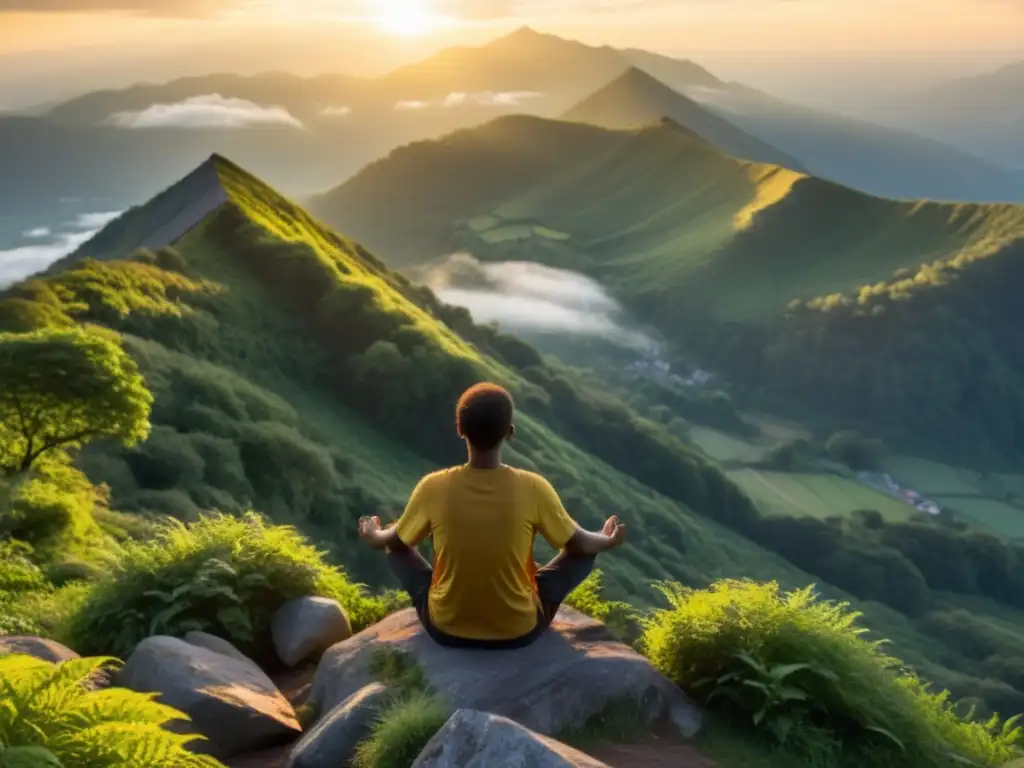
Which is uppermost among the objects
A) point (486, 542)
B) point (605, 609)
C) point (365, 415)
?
point (486, 542)

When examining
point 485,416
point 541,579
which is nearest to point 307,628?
point 541,579

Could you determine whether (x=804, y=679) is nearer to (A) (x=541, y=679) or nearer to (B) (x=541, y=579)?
(A) (x=541, y=679)

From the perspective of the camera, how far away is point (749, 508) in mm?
134000

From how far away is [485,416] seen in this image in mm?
8547

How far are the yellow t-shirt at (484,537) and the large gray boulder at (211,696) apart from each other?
1.99 metres

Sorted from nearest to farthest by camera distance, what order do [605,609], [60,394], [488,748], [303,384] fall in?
[488,748] → [605,609] → [60,394] → [303,384]

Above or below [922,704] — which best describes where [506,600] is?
above

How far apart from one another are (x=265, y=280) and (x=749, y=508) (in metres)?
85.3

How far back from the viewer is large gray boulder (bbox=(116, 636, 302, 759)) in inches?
357

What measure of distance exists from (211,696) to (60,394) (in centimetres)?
1119

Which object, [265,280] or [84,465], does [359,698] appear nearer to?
[84,465]

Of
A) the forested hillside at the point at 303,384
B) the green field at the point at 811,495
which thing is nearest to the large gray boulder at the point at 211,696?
the forested hillside at the point at 303,384

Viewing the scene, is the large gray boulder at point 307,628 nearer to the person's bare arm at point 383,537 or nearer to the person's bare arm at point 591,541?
the person's bare arm at point 383,537

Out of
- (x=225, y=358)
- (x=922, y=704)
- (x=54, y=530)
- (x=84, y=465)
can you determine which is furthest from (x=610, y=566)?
(x=922, y=704)
